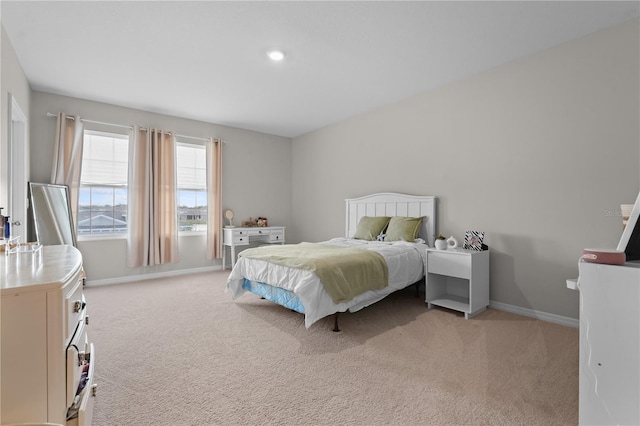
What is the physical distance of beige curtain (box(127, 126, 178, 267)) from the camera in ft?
15.2

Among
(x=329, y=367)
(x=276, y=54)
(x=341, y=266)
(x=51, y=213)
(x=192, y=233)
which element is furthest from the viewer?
(x=192, y=233)

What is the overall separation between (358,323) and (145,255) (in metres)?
3.45

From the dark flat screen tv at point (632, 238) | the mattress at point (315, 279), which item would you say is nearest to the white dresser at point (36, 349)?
the mattress at point (315, 279)

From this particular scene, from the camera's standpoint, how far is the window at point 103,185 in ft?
14.4

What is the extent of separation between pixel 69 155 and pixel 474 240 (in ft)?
16.8

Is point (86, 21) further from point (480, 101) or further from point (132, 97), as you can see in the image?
point (480, 101)

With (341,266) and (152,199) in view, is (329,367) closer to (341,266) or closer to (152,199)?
(341,266)

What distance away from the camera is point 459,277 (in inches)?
129

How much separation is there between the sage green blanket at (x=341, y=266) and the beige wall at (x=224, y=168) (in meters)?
2.48

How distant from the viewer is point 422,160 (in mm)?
4160

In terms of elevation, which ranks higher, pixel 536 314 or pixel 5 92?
pixel 5 92

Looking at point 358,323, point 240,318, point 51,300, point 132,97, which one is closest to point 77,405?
point 51,300

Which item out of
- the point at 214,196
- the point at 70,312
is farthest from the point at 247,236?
the point at 70,312

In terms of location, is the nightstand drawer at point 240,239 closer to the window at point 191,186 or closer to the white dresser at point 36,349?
the window at point 191,186
